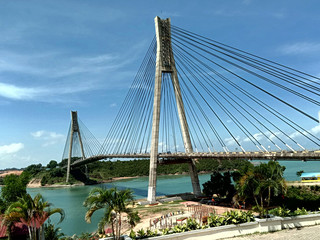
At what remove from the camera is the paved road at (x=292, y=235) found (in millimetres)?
12399

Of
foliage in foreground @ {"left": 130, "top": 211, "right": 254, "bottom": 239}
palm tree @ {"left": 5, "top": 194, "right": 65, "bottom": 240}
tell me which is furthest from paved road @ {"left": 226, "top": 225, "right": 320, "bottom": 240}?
palm tree @ {"left": 5, "top": 194, "right": 65, "bottom": 240}

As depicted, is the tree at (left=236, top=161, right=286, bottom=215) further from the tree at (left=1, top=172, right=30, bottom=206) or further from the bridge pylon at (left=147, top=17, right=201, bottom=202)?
the tree at (left=1, top=172, right=30, bottom=206)

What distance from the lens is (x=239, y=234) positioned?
43.4 feet

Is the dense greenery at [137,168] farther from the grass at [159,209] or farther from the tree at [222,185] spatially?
the grass at [159,209]

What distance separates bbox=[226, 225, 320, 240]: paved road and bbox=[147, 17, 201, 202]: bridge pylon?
24.5 metres

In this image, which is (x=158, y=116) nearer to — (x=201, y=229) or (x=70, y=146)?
(x=201, y=229)

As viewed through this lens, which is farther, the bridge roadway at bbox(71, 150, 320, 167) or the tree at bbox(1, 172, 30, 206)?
the tree at bbox(1, 172, 30, 206)

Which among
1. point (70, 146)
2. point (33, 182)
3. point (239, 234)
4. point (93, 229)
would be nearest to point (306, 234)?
point (239, 234)

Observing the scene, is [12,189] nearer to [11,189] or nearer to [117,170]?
[11,189]

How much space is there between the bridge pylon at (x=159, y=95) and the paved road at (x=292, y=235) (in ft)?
80.4

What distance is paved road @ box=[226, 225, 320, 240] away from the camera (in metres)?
12.4

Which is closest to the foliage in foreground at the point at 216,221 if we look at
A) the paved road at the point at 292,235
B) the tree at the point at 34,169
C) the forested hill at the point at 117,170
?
the paved road at the point at 292,235

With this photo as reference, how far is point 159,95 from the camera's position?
38.2m

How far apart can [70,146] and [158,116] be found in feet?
188
